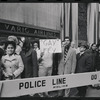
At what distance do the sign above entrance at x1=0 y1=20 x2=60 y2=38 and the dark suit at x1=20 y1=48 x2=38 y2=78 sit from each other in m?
0.79

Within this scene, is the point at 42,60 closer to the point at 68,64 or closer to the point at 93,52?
the point at 68,64

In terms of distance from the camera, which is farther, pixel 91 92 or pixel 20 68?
pixel 91 92

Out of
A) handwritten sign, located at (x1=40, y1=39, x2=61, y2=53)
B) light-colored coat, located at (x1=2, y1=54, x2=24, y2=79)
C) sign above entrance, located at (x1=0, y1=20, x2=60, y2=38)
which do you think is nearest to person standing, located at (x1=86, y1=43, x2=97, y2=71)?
sign above entrance, located at (x1=0, y1=20, x2=60, y2=38)

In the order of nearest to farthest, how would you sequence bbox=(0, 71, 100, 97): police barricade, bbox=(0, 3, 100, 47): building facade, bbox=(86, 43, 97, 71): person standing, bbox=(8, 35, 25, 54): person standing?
bbox=(0, 71, 100, 97): police barricade, bbox=(8, 35, 25, 54): person standing, bbox=(0, 3, 100, 47): building facade, bbox=(86, 43, 97, 71): person standing

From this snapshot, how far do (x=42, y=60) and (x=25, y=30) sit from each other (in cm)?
96

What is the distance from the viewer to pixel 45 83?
18.1 ft

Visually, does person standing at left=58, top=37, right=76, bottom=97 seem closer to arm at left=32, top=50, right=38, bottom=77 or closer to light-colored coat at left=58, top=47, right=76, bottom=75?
light-colored coat at left=58, top=47, right=76, bottom=75

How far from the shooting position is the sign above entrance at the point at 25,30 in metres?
6.30

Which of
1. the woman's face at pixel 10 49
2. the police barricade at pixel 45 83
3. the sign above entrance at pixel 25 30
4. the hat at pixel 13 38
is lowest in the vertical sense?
the police barricade at pixel 45 83

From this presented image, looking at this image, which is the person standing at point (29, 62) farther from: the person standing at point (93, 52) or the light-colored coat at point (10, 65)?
the person standing at point (93, 52)

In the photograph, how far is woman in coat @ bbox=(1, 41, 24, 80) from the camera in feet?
17.4

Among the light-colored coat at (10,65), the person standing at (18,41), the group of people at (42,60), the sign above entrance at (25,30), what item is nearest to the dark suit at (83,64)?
the group of people at (42,60)

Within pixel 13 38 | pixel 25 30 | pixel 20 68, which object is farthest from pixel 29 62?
pixel 25 30

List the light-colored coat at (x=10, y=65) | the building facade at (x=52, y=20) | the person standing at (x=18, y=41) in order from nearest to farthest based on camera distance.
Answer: the light-colored coat at (x=10, y=65) < the person standing at (x=18, y=41) < the building facade at (x=52, y=20)
